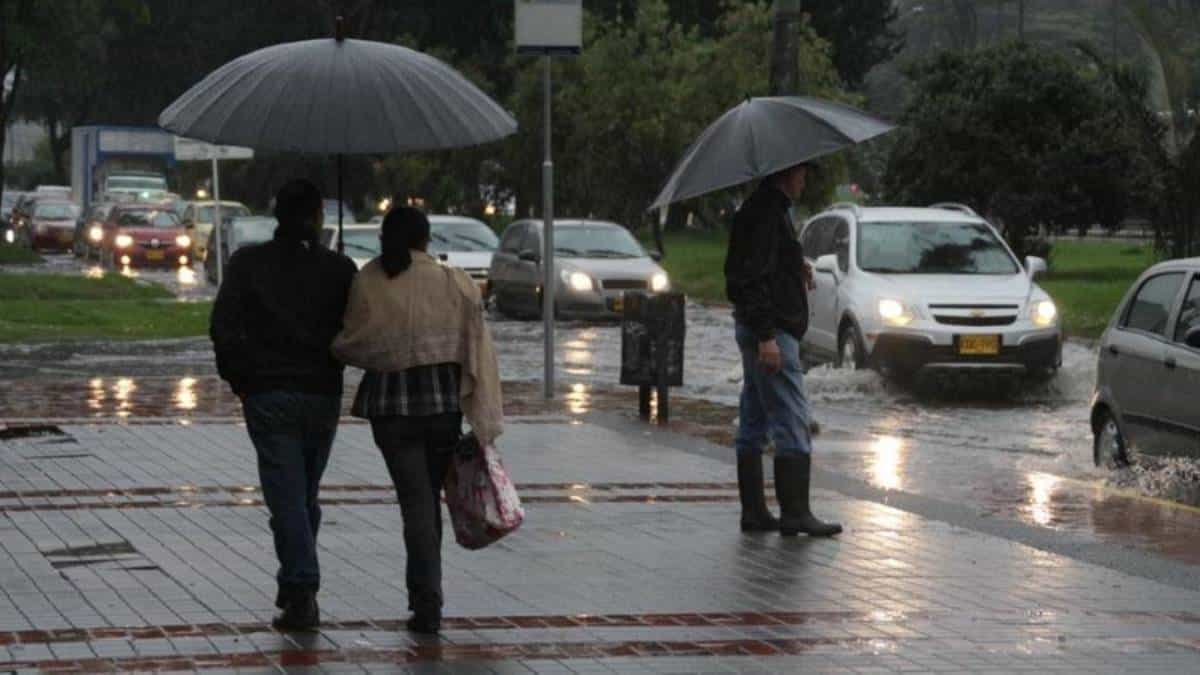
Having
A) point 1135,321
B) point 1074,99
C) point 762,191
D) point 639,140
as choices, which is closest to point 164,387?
Answer: point 1135,321

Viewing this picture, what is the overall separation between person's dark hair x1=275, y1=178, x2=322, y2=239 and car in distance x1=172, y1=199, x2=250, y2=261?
47809mm

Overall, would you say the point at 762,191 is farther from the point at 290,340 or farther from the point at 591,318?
the point at 591,318

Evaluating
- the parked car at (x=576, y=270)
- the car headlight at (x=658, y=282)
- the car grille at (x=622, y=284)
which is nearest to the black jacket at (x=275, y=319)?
the parked car at (x=576, y=270)

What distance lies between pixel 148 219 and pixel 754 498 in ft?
156

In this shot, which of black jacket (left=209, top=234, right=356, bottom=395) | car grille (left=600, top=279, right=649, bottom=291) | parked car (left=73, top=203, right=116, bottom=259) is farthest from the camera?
parked car (left=73, top=203, right=116, bottom=259)

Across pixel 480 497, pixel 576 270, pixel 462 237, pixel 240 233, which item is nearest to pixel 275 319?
pixel 480 497

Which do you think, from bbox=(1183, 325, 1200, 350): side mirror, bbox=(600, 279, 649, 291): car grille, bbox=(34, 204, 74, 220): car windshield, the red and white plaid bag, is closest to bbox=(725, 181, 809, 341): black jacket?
the red and white plaid bag

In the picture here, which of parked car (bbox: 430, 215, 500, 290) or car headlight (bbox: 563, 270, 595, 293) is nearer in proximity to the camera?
car headlight (bbox: 563, 270, 595, 293)

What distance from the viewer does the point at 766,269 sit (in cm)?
1161

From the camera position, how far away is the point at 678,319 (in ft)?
60.2

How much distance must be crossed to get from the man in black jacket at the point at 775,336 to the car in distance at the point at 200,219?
149 ft

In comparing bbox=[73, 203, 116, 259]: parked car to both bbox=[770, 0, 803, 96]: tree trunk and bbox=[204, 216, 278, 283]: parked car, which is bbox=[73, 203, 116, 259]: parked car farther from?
bbox=[770, 0, 803, 96]: tree trunk

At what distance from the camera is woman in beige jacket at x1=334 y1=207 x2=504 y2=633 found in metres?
9.09

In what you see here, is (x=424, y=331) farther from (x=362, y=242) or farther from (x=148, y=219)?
(x=148, y=219)
